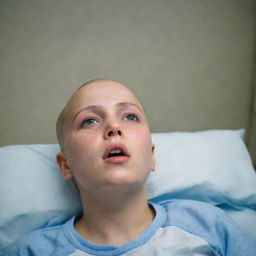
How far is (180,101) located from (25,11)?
0.85 metres

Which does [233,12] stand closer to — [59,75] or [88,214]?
[59,75]

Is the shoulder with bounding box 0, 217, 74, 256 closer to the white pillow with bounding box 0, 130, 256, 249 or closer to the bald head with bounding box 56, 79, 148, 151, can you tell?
the white pillow with bounding box 0, 130, 256, 249

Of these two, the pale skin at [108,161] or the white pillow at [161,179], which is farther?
the white pillow at [161,179]

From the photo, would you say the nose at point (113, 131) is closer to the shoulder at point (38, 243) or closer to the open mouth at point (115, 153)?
the open mouth at point (115, 153)

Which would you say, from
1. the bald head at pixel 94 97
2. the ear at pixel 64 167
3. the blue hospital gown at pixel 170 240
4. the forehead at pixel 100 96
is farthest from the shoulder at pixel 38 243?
the forehead at pixel 100 96

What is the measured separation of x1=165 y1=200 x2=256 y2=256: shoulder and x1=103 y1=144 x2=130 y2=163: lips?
0.28m

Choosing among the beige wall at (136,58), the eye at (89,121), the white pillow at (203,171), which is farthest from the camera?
the beige wall at (136,58)

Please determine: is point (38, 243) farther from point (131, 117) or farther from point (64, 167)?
point (131, 117)

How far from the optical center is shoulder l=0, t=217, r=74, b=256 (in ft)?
2.77

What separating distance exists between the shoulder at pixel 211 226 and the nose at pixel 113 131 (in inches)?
13.4

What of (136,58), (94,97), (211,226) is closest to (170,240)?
(211,226)

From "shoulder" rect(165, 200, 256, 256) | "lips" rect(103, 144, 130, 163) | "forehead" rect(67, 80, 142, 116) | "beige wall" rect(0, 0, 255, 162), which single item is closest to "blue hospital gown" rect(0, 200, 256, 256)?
"shoulder" rect(165, 200, 256, 256)

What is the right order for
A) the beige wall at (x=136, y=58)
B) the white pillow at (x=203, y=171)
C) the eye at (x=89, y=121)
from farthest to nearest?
1. the beige wall at (x=136, y=58)
2. the white pillow at (x=203, y=171)
3. the eye at (x=89, y=121)

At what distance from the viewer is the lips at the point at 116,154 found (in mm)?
775
